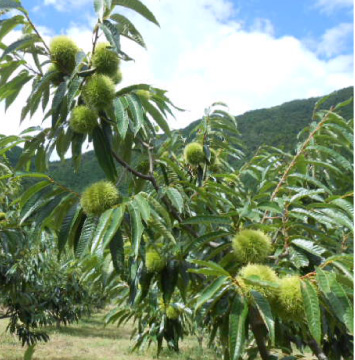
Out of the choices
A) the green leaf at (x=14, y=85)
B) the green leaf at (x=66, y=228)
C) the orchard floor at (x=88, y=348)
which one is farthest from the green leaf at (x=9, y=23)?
the orchard floor at (x=88, y=348)

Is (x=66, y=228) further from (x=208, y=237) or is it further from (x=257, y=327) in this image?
(x=257, y=327)

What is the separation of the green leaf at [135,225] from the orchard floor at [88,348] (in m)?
5.43

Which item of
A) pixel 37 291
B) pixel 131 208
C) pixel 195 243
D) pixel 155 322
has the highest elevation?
pixel 131 208

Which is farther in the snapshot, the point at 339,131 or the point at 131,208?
the point at 339,131

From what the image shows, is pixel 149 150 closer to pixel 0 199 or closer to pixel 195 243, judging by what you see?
pixel 195 243

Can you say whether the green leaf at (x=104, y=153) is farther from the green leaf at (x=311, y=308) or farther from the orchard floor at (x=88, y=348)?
the orchard floor at (x=88, y=348)

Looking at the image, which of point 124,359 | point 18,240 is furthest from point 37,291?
point 18,240

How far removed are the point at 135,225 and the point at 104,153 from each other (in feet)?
1.04

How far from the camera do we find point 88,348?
29.6ft

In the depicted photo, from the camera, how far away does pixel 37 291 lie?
6.45m

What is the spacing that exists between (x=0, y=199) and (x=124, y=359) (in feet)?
17.7

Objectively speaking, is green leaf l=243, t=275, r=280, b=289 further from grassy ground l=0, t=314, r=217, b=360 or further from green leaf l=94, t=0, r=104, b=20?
grassy ground l=0, t=314, r=217, b=360

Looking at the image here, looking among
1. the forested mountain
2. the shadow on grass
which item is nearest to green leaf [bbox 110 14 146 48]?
the forested mountain

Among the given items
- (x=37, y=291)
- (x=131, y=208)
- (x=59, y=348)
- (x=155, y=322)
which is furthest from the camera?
(x=59, y=348)
